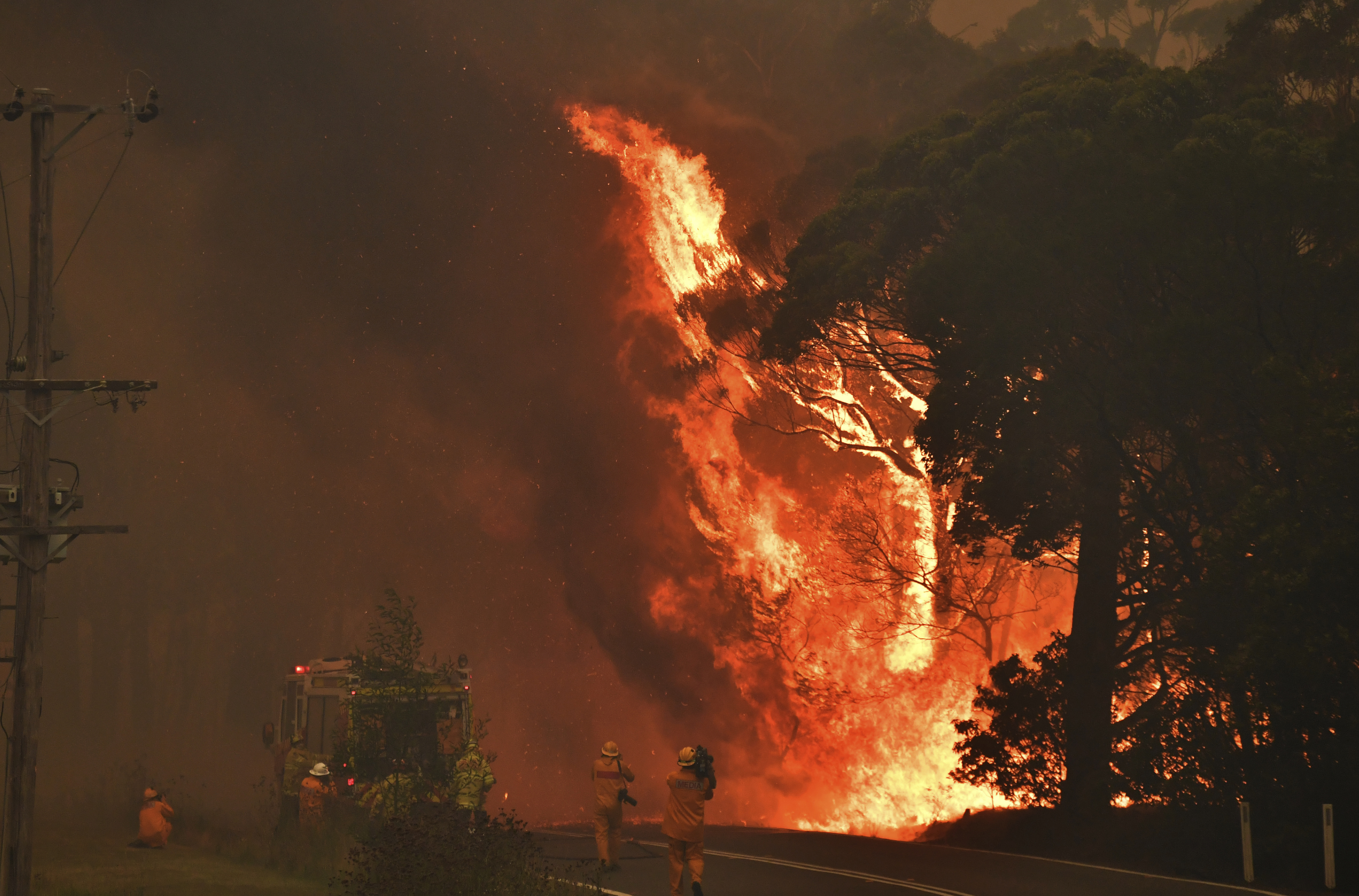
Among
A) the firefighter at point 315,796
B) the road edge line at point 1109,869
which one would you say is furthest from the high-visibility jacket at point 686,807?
the firefighter at point 315,796

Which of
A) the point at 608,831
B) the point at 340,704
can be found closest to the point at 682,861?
the point at 608,831

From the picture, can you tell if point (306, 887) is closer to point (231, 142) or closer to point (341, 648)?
point (341, 648)

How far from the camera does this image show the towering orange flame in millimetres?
36688

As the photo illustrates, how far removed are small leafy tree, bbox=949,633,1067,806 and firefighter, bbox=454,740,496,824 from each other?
10.2m

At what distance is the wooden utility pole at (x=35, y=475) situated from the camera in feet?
53.8

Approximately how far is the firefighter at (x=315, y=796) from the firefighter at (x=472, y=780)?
256 cm

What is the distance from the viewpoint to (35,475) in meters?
16.8

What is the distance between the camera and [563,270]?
53.3 metres

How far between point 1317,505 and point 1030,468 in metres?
6.35

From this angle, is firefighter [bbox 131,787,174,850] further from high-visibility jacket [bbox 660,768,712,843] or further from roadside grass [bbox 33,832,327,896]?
high-visibility jacket [bbox 660,768,712,843]

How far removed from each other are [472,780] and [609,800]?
276 cm

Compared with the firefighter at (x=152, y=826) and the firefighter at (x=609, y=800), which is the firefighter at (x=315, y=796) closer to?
the firefighter at (x=152, y=826)

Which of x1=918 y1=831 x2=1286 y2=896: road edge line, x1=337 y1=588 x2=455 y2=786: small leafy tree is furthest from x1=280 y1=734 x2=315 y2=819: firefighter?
x1=918 y1=831 x2=1286 y2=896: road edge line

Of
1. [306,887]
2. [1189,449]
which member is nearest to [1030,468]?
[1189,449]
